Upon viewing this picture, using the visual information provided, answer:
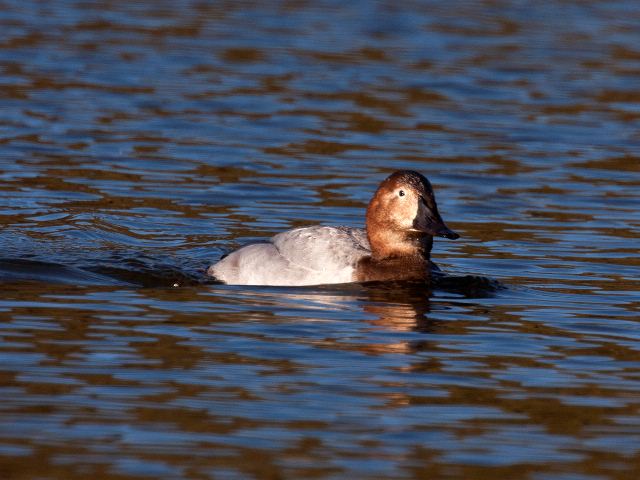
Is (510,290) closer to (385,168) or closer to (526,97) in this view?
(385,168)

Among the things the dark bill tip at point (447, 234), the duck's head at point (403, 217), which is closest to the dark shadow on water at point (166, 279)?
the duck's head at point (403, 217)

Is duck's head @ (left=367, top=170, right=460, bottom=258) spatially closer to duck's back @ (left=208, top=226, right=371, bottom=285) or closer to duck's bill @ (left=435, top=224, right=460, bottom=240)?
duck's bill @ (left=435, top=224, right=460, bottom=240)

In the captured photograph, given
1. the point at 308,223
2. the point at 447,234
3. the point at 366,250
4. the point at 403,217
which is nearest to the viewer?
the point at 447,234

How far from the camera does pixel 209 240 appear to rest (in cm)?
1173

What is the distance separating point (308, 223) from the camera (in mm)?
12312

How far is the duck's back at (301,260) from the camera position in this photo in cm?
986

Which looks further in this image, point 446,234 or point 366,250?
point 366,250

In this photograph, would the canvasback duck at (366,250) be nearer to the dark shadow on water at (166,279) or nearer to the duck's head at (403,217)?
the duck's head at (403,217)

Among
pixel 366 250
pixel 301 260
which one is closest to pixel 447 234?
pixel 366 250

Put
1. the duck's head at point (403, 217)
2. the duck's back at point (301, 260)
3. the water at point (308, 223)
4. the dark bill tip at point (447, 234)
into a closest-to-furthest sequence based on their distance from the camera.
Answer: the water at point (308, 223), the dark bill tip at point (447, 234), the duck's back at point (301, 260), the duck's head at point (403, 217)

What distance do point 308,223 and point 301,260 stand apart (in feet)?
8.03

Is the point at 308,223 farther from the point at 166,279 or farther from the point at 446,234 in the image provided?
the point at 446,234

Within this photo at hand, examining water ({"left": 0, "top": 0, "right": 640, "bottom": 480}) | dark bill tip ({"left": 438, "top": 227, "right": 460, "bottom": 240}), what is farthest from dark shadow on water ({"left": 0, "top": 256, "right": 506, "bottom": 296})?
dark bill tip ({"left": 438, "top": 227, "right": 460, "bottom": 240})

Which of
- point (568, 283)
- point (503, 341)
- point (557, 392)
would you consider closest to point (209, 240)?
point (568, 283)
